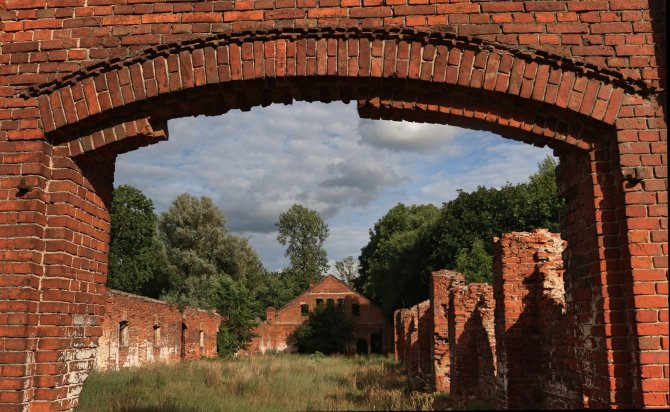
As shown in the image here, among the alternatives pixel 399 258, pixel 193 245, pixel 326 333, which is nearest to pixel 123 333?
pixel 399 258

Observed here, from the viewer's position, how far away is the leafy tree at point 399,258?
37625 mm

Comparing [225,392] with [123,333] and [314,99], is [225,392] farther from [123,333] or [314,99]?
[314,99]

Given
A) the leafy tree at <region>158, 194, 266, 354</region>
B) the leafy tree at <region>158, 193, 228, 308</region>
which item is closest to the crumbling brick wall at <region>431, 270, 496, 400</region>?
the leafy tree at <region>158, 194, 266, 354</region>

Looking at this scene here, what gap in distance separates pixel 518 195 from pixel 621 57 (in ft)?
99.9

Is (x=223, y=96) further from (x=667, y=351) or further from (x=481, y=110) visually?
(x=667, y=351)

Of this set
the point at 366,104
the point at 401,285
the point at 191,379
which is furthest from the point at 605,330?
the point at 401,285

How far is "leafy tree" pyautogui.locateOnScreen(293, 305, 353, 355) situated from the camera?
45.1 m

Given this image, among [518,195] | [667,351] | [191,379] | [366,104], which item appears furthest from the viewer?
[518,195]

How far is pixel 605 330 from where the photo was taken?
12.7ft

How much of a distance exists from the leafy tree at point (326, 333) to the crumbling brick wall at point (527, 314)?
37.5 meters

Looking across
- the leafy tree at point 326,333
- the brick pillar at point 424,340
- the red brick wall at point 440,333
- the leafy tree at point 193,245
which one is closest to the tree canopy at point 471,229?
the leafy tree at point 326,333

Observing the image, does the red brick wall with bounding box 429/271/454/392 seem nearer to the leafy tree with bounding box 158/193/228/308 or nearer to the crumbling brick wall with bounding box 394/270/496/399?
the crumbling brick wall with bounding box 394/270/496/399

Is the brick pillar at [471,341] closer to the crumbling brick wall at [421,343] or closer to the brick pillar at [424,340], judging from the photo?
the crumbling brick wall at [421,343]

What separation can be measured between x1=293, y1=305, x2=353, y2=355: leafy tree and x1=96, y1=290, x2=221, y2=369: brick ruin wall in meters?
13.5
